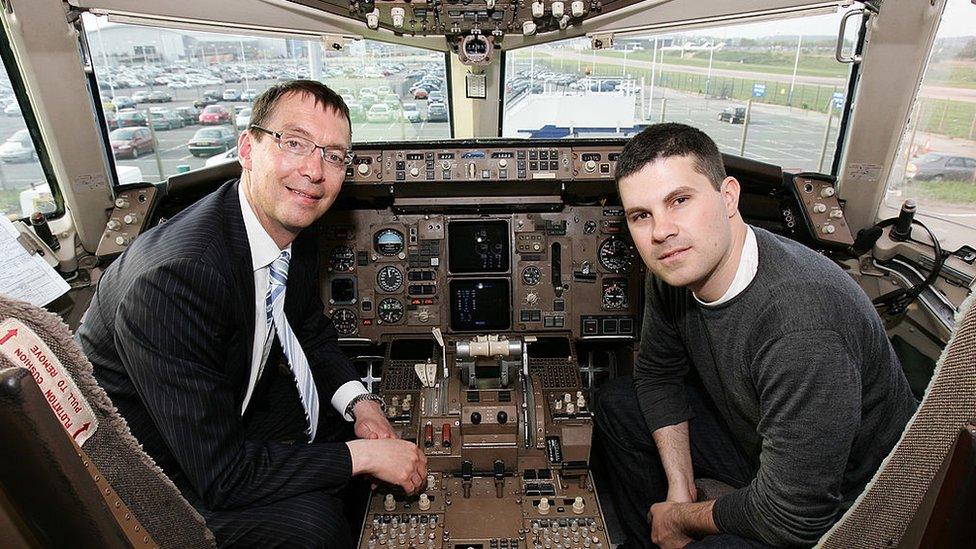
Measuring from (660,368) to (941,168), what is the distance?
2.07 metres

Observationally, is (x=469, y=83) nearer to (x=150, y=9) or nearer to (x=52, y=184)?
(x=150, y=9)

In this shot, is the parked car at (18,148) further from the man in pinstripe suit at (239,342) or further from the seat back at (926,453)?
the seat back at (926,453)

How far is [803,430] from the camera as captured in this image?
4.34ft

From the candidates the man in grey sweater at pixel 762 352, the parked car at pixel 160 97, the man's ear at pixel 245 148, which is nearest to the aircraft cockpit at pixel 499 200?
the parked car at pixel 160 97

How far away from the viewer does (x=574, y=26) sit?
12.1 feet

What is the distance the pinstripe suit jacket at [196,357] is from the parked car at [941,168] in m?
3.14

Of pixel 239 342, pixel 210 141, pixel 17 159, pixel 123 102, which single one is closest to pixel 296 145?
pixel 239 342

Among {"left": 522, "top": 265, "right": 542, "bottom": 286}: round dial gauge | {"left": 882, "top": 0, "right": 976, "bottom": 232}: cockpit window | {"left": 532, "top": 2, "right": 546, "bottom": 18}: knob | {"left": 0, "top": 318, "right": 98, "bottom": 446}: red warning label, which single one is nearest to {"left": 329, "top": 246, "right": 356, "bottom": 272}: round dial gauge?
{"left": 522, "top": 265, "right": 542, "bottom": 286}: round dial gauge

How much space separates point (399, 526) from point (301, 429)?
1.75ft

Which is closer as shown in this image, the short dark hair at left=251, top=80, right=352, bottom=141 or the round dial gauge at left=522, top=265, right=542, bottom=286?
the short dark hair at left=251, top=80, right=352, bottom=141

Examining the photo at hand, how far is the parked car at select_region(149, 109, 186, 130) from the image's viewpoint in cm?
380

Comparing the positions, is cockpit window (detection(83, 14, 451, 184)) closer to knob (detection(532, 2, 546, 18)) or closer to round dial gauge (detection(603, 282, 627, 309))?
knob (detection(532, 2, 546, 18))

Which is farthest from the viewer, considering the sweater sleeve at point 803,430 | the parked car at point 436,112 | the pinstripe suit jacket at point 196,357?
the parked car at point 436,112

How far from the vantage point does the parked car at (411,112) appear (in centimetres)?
522
